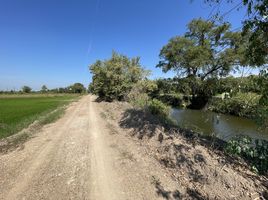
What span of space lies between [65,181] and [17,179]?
127 cm

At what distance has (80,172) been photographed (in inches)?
207

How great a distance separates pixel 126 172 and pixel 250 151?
3453 millimetres

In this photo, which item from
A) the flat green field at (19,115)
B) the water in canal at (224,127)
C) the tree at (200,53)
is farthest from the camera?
the tree at (200,53)

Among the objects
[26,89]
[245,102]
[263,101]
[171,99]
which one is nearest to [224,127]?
[245,102]

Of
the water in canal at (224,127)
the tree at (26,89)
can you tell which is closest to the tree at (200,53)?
the water in canal at (224,127)

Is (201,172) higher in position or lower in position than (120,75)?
lower

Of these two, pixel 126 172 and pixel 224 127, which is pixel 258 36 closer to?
pixel 126 172

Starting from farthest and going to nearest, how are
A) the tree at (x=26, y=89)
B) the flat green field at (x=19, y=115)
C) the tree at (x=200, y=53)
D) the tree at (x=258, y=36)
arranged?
the tree at (x=26, y=89), the tree at (x=200, y=53), the flat green field at (x=19, y=115), the tree at (x=258, y=36)

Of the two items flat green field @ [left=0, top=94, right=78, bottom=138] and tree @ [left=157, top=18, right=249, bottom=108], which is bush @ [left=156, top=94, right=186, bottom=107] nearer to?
tree @ [left=157, top=18, right=249, bottom=108]

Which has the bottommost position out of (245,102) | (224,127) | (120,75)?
(224,127)

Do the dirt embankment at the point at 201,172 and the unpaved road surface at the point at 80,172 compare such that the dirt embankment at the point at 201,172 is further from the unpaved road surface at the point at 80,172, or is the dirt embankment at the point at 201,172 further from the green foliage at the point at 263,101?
the green foliage at the point at 263,101

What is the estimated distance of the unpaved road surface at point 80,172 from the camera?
429 cm

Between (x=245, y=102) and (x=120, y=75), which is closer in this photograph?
(x=245, y=102)

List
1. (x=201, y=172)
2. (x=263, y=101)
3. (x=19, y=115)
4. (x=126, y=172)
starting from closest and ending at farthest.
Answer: (x=263, y=101) → (x=201, y=172) → (x=126, y=172) → (x=19, y=115)
